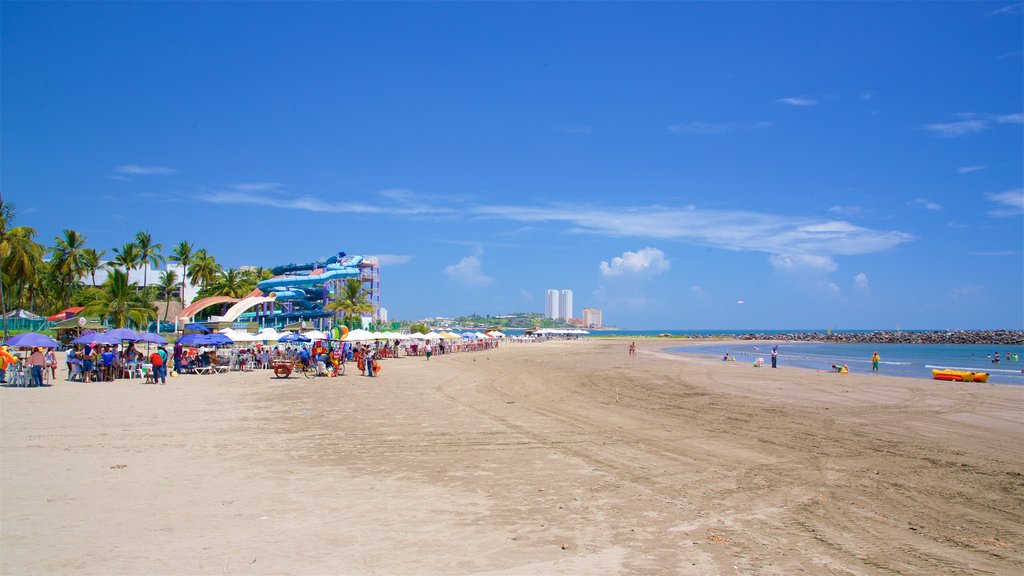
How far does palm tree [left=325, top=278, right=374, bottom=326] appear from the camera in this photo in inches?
2574

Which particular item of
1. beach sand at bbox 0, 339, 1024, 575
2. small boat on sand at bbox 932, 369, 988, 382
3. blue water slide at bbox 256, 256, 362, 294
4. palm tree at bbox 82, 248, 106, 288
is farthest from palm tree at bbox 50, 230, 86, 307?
small boat on sand at bbox 932, 369, 988, 382

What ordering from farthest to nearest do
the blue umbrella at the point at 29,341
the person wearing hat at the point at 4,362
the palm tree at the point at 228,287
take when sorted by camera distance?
the palm tree at the point at 228,287 → the person wearing hat at the point at 4,362 → the blue umbrella at the point at 29,341

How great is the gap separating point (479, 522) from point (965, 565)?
4.45m

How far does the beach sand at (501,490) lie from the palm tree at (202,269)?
52.5 m

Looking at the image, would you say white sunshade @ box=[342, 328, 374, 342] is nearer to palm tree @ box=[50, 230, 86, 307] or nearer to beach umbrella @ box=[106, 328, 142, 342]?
beach umbrella @ box=[106, 328, 142, 342]

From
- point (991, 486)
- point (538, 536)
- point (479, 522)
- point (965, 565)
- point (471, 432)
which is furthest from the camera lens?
point (471, 432)

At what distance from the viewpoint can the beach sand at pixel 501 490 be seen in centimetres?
552

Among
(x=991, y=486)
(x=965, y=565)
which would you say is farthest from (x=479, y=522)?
(x=991, y=486)

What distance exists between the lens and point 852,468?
30.2 feet

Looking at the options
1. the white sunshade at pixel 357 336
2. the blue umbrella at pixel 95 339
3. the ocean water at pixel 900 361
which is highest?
the blue umbrella at pixel 95 339

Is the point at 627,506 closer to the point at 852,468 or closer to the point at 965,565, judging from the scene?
the point at 965,565

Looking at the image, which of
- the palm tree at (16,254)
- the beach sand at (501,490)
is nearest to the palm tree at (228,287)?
the palm tree at (16,254)

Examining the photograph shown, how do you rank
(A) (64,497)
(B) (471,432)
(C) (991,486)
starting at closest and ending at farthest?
1. (A) (64,497)
2. (C) (991,486)
3. (B) (471,432)

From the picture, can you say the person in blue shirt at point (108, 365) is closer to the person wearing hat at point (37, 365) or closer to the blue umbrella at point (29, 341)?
the blue umbrella at point (29, 341)
